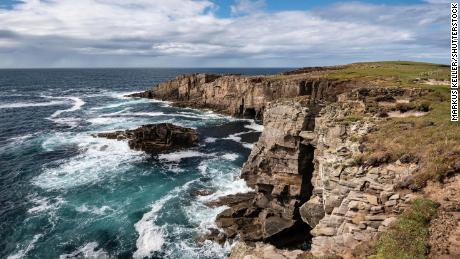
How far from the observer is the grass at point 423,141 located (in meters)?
17.2

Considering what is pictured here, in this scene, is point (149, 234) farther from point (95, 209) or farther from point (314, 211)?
point (314, 211)

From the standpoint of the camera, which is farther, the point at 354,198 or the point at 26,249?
the point at 26,249

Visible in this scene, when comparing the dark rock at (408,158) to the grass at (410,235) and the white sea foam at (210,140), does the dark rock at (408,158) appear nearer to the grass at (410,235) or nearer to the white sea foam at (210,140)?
the grass at (410,235)

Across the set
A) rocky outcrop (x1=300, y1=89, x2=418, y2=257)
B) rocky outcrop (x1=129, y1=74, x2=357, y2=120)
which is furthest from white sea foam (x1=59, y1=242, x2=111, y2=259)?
rocky outcrop (x1=129, y1=74, x2=357, y2=120)

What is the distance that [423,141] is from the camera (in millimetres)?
19797

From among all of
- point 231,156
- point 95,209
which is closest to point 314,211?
point 95,209

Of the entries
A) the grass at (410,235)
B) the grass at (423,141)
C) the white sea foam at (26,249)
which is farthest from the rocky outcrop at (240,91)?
the grass at (410,235)

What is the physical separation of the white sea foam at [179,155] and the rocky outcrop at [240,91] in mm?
16606

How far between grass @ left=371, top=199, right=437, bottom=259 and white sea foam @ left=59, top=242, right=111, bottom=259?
898 inches

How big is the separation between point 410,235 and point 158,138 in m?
50.2

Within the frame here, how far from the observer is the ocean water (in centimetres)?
3062

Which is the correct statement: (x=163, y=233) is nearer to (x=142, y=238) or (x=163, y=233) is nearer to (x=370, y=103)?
(x=142, y=238)

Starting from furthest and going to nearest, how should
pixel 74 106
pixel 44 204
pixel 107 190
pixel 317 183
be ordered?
pixel 74 106 < pixel 107 190 < pixel 44 204 < pixel 317 183

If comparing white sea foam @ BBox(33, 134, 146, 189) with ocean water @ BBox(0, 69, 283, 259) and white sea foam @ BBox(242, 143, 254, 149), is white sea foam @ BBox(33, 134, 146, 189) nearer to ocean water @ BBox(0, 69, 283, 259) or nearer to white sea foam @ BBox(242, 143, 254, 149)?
ocean water @ BBox(0, 69, 283, 259)
